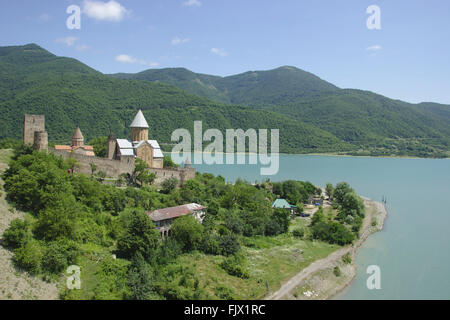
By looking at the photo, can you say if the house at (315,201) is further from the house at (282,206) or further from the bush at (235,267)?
the bush at (235,267)

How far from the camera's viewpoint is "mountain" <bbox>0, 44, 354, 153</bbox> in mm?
77688

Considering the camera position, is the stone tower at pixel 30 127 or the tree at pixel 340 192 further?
the tree at pixel 340 192

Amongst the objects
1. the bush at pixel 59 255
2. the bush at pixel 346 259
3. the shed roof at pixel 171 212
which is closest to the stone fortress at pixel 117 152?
the shed roof at pixel 171 212

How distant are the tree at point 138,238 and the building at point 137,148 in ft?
35.5

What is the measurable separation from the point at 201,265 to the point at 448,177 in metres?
61.0

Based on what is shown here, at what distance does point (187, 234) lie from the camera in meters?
18.6

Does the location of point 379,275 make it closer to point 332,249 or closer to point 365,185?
point 332,249

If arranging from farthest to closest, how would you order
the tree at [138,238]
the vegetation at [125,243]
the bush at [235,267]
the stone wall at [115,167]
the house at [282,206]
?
1. the house at [282,206]
2. the stone wall at [115,167]
3. the bush at [235,267]
4. the tree at [138,238]
5. the vegetation at [125,243]

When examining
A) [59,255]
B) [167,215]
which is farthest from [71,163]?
[59,255]

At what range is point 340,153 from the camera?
10219 centimetres

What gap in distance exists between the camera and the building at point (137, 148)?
2797cm

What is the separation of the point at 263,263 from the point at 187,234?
420 cm

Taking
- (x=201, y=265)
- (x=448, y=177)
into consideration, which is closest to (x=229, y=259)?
(x=201, y=265)
